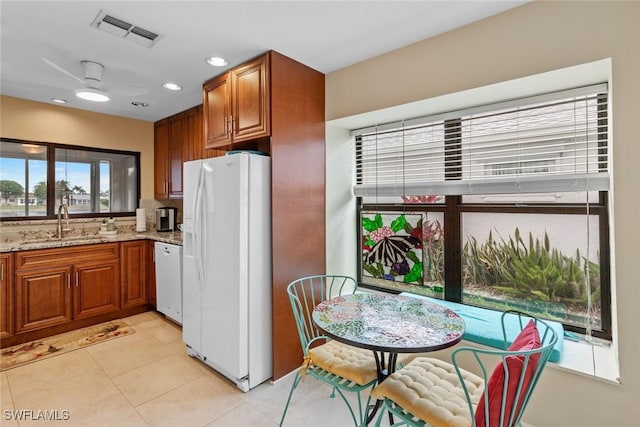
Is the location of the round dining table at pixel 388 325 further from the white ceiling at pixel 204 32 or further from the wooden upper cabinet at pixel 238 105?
the white ceiling at pixel 204 32

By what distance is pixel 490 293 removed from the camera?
7.43ft

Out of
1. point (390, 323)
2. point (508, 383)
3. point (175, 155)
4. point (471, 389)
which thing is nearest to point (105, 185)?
point (175, 155)

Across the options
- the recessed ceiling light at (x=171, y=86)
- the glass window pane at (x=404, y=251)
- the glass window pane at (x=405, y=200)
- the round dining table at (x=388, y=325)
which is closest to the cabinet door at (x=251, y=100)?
the recessed ceiling light at (x=171, y=86)

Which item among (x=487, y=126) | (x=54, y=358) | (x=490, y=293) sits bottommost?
(x=54, y=358)

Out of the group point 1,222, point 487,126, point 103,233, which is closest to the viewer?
point 487,126

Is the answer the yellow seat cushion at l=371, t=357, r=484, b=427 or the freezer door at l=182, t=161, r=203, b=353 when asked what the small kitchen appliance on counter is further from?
the yellow seat cushion at l=371, t=357, r=484, b=427

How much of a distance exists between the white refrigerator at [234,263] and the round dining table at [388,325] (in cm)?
67

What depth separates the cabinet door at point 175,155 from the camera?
3846 mm

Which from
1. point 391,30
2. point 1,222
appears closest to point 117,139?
point 1,222

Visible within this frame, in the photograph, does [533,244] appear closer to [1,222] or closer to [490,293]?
[490,293]

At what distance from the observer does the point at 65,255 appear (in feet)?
10.3

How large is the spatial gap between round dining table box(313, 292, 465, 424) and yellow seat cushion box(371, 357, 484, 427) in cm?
13

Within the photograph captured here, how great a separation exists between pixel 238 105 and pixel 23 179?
2.71 m

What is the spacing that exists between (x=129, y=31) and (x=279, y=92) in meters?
0.99
